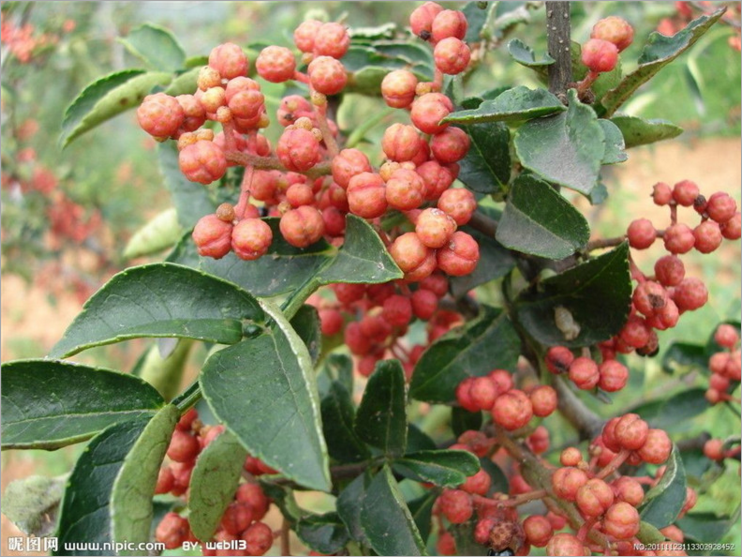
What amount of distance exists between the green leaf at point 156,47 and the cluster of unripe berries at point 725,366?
1.19 metres

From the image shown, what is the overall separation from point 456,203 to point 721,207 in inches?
17.0

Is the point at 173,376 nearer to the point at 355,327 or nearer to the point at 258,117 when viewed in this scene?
the point at 355,327

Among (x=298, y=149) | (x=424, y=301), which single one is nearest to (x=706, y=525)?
(x=424, y=301)

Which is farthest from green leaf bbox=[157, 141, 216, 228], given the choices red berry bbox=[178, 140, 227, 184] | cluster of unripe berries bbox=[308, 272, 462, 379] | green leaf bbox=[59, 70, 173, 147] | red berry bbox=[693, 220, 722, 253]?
red berry bbox=[693, 220, 722, 253]

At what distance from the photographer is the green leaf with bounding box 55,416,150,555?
26.6 inches

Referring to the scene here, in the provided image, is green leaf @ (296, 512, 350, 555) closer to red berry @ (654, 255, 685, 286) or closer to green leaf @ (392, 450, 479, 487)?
green leaf @ (392, 450, 479, 487)

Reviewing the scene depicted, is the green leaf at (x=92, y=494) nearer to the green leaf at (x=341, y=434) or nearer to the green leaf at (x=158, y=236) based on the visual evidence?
the green leaf at (x=341, y=434)

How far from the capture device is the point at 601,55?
801mm

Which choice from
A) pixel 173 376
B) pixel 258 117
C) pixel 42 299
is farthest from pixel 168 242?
pixel 42 299

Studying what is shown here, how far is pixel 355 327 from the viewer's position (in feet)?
4.32

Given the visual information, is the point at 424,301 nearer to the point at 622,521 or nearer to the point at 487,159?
the point at 487,159

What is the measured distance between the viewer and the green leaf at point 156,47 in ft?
4.22

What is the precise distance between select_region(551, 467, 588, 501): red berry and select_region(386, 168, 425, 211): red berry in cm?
42

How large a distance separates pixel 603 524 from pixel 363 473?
0.36 metres
